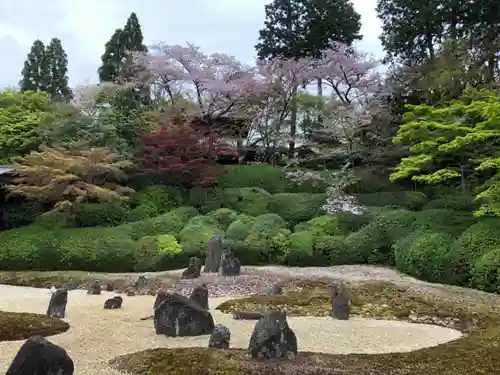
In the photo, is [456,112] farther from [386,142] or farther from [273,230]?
[273,230]

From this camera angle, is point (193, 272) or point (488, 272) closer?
point (488, 272)

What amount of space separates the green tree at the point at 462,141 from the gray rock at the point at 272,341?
344 inches

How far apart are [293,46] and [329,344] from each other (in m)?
26.4

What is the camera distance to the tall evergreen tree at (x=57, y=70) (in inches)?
1316

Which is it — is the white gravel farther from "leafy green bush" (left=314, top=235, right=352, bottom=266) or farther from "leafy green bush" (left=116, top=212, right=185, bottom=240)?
"leafy green bush" (left=116, top=212, right=185, bottom=240)

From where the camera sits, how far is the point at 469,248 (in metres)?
13.8

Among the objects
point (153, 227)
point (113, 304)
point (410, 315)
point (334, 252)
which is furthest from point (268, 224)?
point (410, 315)

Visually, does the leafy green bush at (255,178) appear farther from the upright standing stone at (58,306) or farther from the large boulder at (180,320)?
the large boulder at (180,320)

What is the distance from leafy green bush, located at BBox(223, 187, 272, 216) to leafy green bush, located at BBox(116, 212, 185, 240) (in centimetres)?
293

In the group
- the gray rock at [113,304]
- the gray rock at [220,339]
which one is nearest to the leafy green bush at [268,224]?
the gray rock at [113,304]

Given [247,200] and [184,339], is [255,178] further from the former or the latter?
[184,339]

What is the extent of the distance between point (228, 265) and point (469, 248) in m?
6.20

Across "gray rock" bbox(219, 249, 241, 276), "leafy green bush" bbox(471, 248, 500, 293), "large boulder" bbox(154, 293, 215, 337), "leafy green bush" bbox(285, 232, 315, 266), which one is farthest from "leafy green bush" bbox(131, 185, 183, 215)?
"large boulder" bbox(154, 293, 215, 337)

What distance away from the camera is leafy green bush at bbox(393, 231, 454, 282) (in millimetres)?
14167
